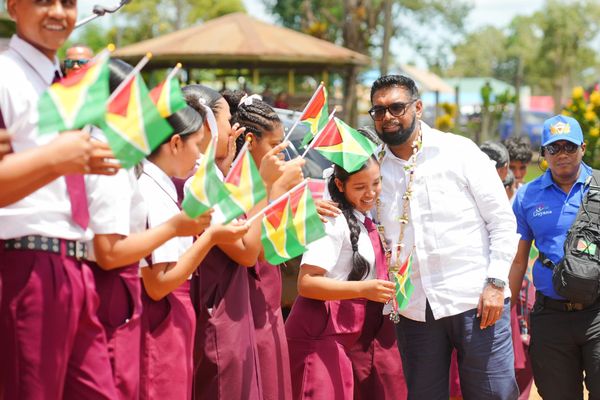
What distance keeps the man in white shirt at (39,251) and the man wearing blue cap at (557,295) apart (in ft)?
10.5

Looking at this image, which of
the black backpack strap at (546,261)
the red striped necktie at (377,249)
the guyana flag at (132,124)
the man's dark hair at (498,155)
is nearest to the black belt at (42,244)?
the guyana flag at (132,124)

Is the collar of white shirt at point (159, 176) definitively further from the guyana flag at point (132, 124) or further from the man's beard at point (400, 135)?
the man's beard at point (400, 135)

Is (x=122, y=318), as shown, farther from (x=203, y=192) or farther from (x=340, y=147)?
(x=340, y=147)

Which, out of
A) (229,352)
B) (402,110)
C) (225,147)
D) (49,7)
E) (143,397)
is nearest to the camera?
(49,7)

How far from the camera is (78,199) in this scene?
285 cm

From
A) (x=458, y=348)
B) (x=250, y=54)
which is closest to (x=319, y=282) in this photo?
(x=458, y=348)

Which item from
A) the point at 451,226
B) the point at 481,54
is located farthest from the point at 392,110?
the point at 481,54

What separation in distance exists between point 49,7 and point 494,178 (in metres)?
2.66

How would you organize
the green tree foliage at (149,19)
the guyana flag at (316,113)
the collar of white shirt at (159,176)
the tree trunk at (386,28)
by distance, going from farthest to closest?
the green tree foliage at (149,19) → the tree trunk at (386,28) → the guyana flag at (316,113) → the collar of white shirt at (159,176)

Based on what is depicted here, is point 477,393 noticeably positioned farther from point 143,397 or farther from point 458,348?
point 143,397

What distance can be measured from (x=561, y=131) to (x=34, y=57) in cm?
346

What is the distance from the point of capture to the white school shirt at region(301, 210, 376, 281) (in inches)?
171

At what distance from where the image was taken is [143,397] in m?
3.41

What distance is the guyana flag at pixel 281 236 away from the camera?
3604 mm
